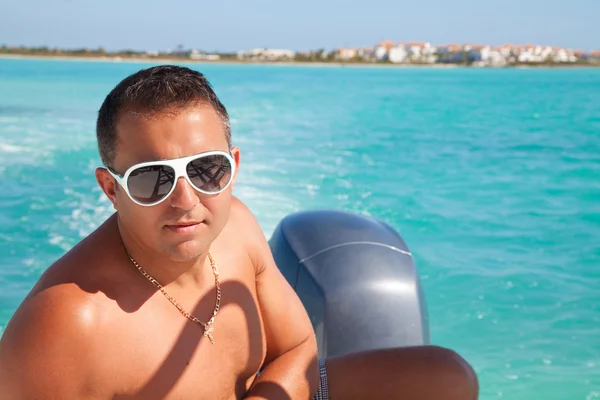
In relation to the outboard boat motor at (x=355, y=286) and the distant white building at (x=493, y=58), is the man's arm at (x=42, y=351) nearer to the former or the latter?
the outboard boat motor at (x=355, y=286)

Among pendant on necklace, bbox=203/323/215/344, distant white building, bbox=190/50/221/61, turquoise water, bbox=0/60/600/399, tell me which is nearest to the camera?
pendant on necklace, bbox=203/323/215/344

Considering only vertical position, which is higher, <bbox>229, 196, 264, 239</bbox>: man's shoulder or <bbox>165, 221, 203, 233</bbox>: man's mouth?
<bbox>165, 221, 203, 233</bbox>: man's mouth

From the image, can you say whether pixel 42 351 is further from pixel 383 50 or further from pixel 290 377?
pixel 383 50

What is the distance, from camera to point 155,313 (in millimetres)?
1527

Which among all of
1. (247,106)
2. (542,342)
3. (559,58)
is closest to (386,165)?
(542,342)

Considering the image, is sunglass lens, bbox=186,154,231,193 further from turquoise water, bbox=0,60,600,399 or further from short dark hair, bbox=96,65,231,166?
turquoise water, bbox=0,60,600,399

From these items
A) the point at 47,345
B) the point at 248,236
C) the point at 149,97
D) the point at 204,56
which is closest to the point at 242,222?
the point at 248,236

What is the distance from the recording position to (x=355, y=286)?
2.52 meters

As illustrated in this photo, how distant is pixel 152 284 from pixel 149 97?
391 mm

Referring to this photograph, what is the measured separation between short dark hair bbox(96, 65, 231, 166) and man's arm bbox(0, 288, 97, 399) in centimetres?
31

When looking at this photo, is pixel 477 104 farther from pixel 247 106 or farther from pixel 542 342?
pixel 542 342

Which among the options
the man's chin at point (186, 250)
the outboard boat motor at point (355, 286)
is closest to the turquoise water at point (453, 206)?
the outboard boat motor at point (355, 286)

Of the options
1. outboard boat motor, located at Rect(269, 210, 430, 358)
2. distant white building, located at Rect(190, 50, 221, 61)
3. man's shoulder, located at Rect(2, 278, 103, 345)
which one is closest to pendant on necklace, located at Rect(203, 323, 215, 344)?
man's shoulder, located at Rect(2, 278, 103, 345)

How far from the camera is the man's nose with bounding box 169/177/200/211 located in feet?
4.70
